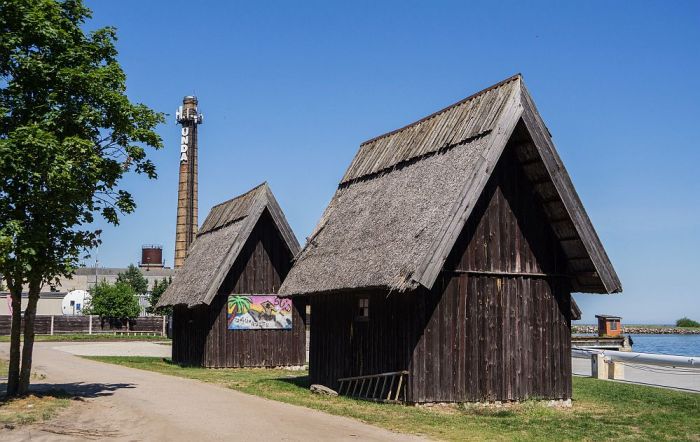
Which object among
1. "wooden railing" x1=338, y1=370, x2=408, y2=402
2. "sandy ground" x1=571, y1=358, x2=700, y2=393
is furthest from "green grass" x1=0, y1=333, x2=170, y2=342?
"wooden railing" x1=338, y1=370, x2=408, y2=402

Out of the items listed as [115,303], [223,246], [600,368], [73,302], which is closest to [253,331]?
[223,246]

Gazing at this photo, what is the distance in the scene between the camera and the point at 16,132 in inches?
684

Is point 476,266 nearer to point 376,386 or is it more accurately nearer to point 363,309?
point 363,309

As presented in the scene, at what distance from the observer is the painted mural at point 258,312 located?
108ft

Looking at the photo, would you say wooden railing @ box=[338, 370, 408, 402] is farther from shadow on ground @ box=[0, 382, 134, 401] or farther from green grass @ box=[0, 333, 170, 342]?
green grass @ box=[0, 333, 170, 342]

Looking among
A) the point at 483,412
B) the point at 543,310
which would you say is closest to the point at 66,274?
the point at 483,412

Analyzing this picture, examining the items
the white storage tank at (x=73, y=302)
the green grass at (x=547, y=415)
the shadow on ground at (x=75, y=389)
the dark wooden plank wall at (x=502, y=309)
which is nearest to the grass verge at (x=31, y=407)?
the shadow on ground at (x=75, y=389)

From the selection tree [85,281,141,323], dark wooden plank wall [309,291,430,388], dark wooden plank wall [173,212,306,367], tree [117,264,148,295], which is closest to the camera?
dark wooden plank wall [309,291,430,388]

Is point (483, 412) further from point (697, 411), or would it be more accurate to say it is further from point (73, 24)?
point (73, 24)

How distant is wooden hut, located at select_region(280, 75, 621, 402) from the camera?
1855 centimetres

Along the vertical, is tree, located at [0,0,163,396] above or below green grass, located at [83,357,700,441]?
above

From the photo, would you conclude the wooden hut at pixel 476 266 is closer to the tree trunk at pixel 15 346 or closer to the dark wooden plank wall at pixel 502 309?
the dark wooden plank wall at pixel 502 309

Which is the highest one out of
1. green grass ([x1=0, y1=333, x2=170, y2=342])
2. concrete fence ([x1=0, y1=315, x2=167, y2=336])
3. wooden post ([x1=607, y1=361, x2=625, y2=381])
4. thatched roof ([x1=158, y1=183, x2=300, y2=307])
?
Result: thatched roof ([x1=158, y1=183, x2=300, y2=307])

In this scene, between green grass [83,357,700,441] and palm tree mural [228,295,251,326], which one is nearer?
green grass [83,357,700,441]
